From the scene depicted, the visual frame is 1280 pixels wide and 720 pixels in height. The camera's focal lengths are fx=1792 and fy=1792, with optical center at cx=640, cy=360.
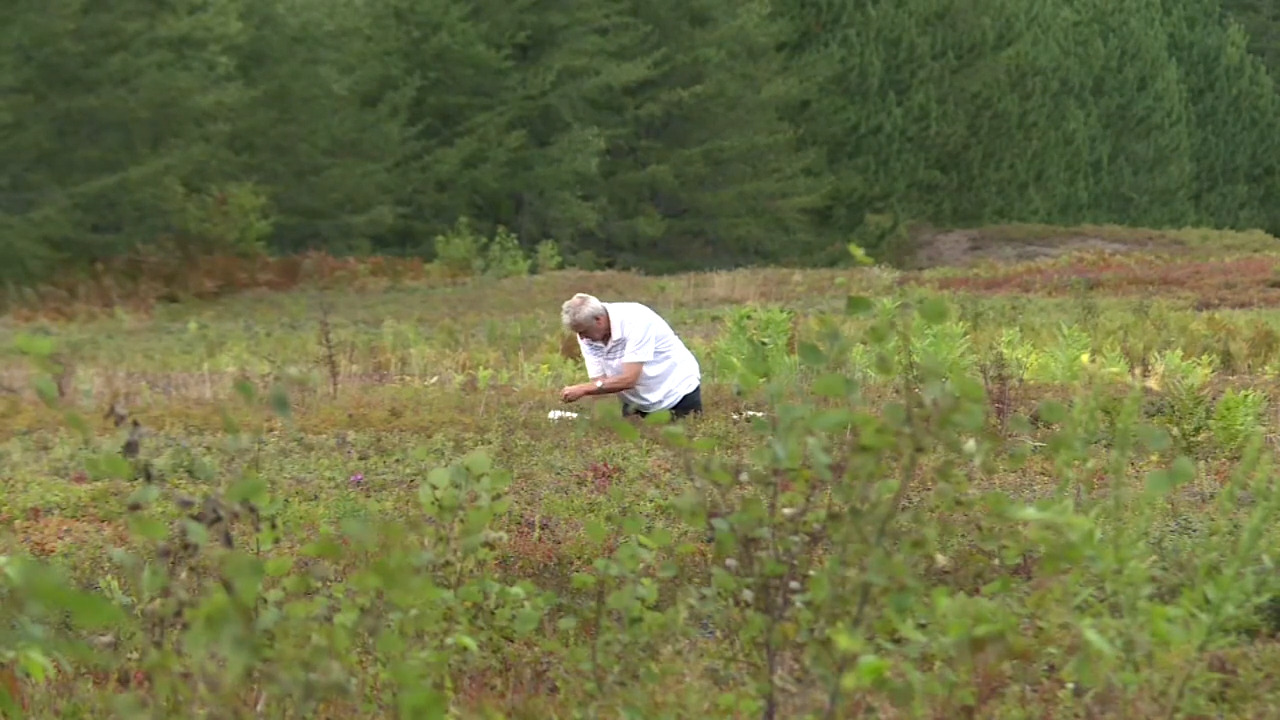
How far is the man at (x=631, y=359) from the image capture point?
1011 centimetres

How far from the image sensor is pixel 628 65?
4053 cm

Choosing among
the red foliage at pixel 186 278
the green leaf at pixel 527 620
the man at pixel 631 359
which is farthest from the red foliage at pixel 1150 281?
the green leaf at pixel 527 620

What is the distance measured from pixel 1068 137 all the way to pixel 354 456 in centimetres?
4555

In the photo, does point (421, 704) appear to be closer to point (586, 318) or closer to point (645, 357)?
point (586, 318)

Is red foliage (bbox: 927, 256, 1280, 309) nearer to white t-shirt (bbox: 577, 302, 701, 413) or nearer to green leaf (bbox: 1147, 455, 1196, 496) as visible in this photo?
white t-shirt (bbox: 577, 302, 701, 413)

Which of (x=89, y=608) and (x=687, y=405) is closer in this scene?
(x=89, y=608)

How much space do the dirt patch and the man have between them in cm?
3114

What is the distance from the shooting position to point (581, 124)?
41750mm

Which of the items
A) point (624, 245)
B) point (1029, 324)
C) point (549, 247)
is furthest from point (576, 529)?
point (624, 245)

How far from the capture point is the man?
10109mm

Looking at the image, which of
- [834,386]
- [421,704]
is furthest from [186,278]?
[421,704]

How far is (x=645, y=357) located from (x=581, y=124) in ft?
105

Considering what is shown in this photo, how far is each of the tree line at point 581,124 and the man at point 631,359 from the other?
1855 centimetres

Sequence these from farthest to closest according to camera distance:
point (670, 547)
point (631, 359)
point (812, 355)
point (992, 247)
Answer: point (992, 247) → point (631, 359) → point (670, 547) → point (812, 355)
